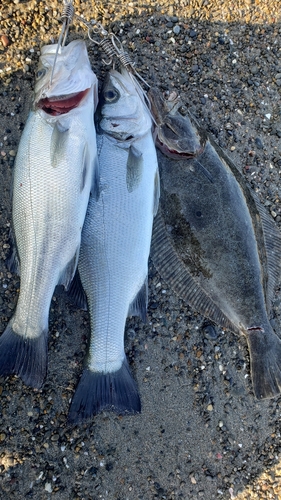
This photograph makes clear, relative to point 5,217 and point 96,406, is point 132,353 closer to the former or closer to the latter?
point 96,406

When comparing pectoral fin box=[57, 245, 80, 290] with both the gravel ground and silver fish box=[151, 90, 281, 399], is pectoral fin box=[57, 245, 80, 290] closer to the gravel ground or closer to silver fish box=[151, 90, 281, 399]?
the gravel ground

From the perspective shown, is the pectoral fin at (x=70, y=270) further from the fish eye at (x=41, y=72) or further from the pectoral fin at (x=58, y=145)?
the fish eye at (x=41, y=72)

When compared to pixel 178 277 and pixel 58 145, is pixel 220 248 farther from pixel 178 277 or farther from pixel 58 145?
pixel 58 145

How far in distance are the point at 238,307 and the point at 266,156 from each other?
1214mm

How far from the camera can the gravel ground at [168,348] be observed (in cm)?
281

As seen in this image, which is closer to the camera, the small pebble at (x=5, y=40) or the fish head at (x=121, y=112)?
the fish head at (x=121, y=112)

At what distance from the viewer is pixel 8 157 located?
2.94 meters

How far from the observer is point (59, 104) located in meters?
2.50

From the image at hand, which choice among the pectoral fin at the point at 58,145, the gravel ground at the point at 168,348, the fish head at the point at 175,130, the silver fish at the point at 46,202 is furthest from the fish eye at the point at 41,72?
the fish head at the point at 175,130

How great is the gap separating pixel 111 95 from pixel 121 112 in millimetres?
144

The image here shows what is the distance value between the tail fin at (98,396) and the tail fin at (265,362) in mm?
895

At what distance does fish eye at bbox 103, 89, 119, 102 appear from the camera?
262 cm

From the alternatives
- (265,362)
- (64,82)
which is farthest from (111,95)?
(265,362)

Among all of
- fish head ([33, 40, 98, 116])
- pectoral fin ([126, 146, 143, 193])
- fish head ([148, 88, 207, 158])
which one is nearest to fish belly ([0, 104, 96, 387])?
fish head ([33, 40, 98, 116])
